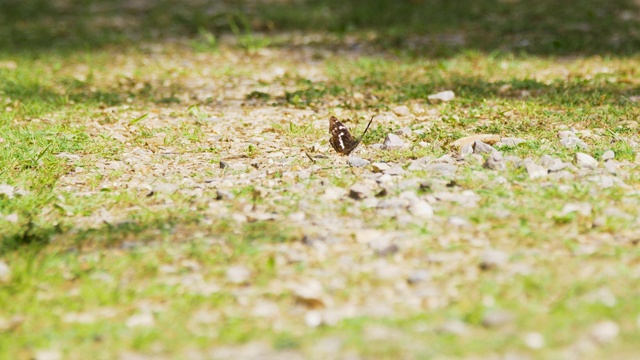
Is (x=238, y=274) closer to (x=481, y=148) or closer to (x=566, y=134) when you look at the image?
(x=481, y=148)

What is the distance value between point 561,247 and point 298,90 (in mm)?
3659

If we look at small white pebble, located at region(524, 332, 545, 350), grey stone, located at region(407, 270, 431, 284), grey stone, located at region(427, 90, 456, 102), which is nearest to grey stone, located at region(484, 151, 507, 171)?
grey stone, located at region(407, 270, 431, 284)

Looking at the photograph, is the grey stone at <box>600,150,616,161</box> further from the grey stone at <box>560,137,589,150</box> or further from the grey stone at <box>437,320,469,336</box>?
the grey stone at <box>437,320,469,336</box>

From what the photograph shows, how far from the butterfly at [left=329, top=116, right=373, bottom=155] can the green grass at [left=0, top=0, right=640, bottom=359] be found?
0.11 meters

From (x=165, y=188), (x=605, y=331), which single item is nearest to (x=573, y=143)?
(x=605, y=331)

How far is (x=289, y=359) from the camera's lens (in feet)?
9.33

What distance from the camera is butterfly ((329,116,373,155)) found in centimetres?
517

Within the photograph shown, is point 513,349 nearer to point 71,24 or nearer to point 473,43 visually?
point 473,43

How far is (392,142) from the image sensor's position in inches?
204

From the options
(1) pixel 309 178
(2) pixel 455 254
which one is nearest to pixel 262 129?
(1) pixel 309 178

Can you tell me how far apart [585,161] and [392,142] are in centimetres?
121

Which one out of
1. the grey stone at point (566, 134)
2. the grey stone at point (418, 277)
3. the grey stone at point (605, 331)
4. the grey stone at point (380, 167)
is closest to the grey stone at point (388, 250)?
the grey stone at point (418, 277)

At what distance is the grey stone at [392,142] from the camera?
17.0 feet

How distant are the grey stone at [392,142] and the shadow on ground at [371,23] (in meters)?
3.10
